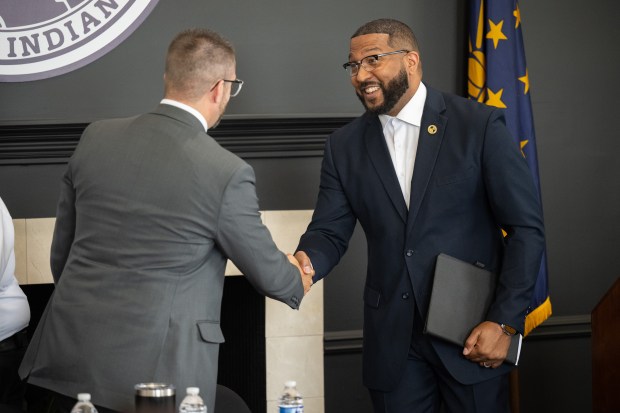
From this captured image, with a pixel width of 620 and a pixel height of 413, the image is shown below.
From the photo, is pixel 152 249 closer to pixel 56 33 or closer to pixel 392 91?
pixel 392 91

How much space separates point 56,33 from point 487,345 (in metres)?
2.09

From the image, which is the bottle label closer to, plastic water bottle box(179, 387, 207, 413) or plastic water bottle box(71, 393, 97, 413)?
plastic water bottle box(179, 387, 207, 413)

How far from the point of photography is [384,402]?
9.28 ft

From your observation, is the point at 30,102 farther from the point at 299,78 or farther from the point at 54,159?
the point at 299,78

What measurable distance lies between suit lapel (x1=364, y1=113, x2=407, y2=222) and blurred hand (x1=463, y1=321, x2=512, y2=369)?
1.40 feet

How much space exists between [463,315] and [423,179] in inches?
17.7

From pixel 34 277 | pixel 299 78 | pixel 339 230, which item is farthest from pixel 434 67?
pixel 34 277

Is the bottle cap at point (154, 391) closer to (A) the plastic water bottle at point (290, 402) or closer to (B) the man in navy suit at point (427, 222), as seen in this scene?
(A) the plastic water bottle at point (290, 402)

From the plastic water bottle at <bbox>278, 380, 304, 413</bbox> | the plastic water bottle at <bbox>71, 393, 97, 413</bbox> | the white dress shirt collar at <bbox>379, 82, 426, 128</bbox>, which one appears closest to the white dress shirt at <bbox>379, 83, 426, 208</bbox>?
the white dress shirt collar at <bbox>379, 82, 426, 128</bbox>

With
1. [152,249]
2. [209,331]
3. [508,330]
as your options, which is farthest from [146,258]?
[508,330]

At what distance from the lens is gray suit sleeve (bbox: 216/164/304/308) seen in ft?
7.40

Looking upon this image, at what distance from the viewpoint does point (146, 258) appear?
2.21 m

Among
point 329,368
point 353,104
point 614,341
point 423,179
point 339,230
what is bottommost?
point 329,368

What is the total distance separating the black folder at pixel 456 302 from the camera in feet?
8.84
